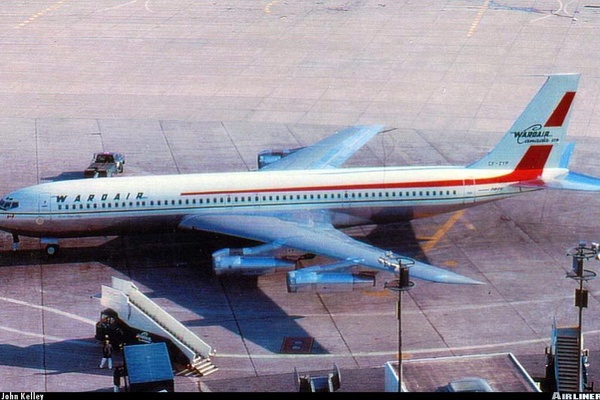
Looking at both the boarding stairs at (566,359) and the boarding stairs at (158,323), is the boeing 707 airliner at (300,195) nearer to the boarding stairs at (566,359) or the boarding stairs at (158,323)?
the boarding stairs at (158,323)

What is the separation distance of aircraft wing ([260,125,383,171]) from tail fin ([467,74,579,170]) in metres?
9.40

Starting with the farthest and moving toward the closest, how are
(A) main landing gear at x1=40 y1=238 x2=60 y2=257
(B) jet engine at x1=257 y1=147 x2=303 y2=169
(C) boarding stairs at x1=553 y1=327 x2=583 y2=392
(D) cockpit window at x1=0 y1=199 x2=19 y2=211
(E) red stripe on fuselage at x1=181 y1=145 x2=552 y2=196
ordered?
(B) jet engine at x1=257 y1=147 x2=303 y2=169 → (A) main landing gear at x1=40 y1=238 x2=60 y2=257 → (E) red stripe on fuselage at x1=181 y1=145 x2=552 y2=196 → (D) cockpit window at x1=0 y1=199 x2=19 y2=211 → (C) boarding stairs at x1=553 y1=327 x2=583 y2=392

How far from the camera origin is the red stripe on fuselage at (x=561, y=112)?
59.5m

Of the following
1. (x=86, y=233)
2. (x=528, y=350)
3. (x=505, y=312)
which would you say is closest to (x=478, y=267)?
(x=505, y=312)

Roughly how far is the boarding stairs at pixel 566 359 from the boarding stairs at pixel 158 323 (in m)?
14.2

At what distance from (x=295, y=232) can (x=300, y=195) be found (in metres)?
3.01

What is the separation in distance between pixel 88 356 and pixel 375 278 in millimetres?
14380

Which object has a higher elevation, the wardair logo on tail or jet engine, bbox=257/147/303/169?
the wardair logo on tail

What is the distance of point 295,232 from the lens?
56.8 m

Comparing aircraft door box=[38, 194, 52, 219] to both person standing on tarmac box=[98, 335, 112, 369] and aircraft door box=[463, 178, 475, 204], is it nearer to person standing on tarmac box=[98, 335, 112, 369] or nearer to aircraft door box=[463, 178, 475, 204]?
person standing on tarmac box=[98, 335, 112, 369]

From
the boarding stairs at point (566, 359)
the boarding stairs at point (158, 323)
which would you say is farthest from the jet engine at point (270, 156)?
the boarding stairs at point (566, 359)

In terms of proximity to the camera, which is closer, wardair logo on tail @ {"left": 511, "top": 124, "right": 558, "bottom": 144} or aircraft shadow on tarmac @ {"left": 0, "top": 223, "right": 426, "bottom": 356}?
aircraft shadow on tarmac @ {"left": 0, "top": 223, "right": 426, "bottom": 356}

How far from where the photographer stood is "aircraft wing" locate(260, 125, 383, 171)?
6575cm

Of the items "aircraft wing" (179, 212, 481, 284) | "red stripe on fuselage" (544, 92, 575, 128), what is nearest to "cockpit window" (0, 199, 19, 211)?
"aircraft wing" (179, 212, 481, 284)
